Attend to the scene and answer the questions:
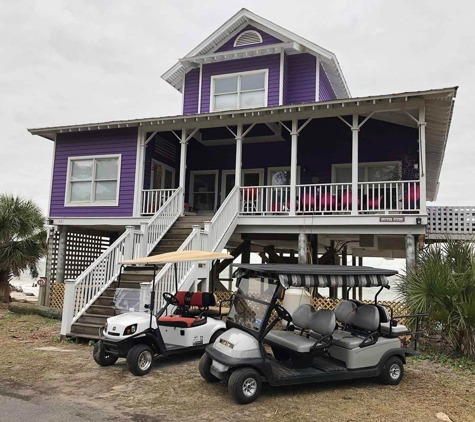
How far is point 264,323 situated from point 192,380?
1706 millimetres

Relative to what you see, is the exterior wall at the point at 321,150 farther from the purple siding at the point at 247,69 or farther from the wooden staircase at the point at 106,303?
the wooden staircase at the point at 106,303

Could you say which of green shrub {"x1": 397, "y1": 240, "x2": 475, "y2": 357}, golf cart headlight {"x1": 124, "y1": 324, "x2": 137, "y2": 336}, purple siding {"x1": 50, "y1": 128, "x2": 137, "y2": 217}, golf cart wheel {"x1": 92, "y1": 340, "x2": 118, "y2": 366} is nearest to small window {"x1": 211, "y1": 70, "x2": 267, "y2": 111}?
purple siding {"x1": 50, "y1": 128, "x2": 137, "y2": 217}

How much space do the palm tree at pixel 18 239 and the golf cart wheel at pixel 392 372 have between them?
42.4ft

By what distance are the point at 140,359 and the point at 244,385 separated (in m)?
2.12

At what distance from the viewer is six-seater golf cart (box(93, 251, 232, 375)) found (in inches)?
269

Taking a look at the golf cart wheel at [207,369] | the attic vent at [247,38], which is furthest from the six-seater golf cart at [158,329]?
the attic vent at [247,38]

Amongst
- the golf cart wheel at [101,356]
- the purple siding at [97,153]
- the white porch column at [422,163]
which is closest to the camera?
the golf cart wheel at [101,356]

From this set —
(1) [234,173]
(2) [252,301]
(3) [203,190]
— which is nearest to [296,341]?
(2) [252,301]

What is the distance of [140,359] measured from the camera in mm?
6812

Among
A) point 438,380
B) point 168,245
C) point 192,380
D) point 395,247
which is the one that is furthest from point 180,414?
point 395,247

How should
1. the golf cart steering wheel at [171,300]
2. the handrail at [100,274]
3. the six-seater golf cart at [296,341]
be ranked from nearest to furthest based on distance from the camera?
the six-seater golf cart at [296,341] < the golf cart steering wheel at [171,300] < the handrail at [100,274]

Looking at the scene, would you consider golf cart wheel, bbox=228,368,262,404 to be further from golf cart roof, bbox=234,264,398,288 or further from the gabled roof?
the gabled roof

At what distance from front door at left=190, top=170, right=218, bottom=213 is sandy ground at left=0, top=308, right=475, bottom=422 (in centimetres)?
953

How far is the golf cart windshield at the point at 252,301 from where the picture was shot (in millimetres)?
5777
